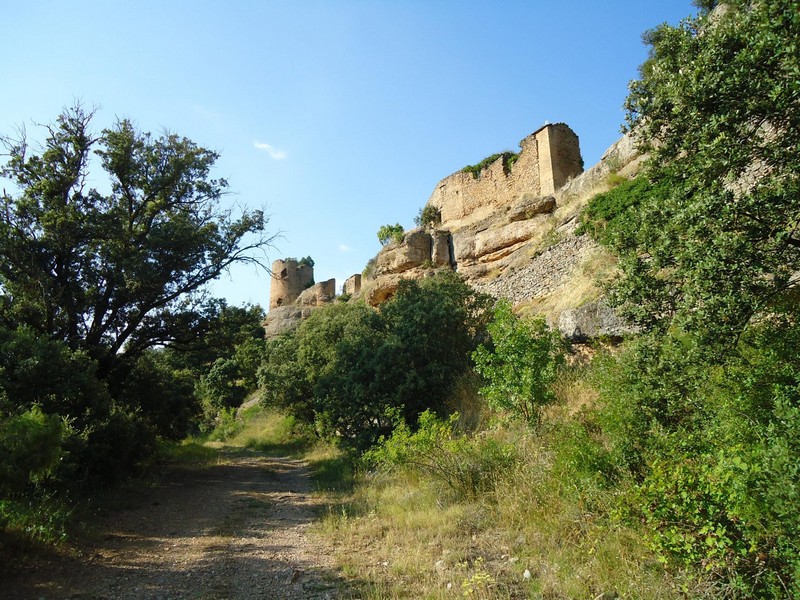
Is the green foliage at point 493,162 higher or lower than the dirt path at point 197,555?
higher

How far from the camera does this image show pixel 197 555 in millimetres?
6336

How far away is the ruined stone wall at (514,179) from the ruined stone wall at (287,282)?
1808 centimetres

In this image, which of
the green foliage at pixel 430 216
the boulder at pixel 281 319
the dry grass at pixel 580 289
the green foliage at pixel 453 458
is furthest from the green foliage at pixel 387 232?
Result: the green foliage at pixel 453 458

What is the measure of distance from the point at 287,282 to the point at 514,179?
82.7 feet

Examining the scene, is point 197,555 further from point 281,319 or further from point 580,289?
point 281,319

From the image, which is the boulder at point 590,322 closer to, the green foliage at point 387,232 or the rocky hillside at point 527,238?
the rocky hillside at point 527,238

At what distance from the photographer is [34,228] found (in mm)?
11219

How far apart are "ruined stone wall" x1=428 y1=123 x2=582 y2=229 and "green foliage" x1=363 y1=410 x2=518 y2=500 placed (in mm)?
17871


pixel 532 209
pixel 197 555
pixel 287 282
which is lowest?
pixel 197 555

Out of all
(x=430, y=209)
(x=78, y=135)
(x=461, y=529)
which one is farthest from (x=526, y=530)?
(x=430, y=209)

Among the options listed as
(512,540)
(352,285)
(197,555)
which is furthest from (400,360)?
(352,285)

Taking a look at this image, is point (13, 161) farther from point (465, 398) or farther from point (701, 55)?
point (701, 55)

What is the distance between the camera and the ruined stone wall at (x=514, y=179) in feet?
77.7

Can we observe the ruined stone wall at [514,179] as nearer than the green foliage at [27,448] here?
No
